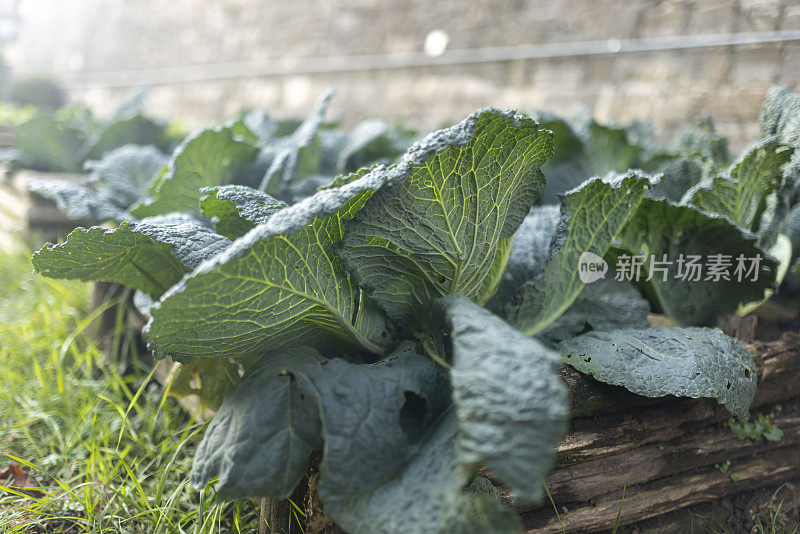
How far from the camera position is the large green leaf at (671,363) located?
3.79ft

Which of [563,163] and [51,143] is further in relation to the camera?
[51,143]

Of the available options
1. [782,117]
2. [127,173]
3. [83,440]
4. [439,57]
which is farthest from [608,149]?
[439,57]

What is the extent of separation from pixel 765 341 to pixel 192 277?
151 cm

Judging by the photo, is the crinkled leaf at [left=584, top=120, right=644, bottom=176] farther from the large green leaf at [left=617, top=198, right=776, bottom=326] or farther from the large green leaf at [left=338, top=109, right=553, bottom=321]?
the large green leaf at [left=338, top=109, right=553, bottom=321]

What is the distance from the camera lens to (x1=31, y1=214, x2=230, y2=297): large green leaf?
3.77 ft

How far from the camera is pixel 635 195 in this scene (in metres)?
1.29

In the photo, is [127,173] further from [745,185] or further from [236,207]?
[745,185]

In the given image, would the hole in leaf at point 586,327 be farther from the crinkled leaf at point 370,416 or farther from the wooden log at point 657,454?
the crinkled leaf at point 370,416

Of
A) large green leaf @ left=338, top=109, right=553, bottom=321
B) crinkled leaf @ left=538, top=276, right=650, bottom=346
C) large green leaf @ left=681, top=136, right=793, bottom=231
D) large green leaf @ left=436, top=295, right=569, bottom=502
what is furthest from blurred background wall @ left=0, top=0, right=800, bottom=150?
large green leaf @ left=436, top=295, right=569, bottom=502

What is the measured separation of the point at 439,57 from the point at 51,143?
3331mm

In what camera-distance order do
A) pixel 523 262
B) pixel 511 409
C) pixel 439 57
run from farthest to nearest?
pixel 439 57 < pixel 523 262 < pixel 511 409

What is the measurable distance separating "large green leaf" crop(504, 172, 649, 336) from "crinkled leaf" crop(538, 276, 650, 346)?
79 mm

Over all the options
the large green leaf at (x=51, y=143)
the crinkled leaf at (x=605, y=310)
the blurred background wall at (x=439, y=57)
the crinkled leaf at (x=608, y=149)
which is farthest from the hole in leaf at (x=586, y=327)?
the large green leaf at (x=51, y=143)

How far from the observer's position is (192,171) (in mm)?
1770
